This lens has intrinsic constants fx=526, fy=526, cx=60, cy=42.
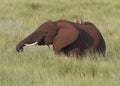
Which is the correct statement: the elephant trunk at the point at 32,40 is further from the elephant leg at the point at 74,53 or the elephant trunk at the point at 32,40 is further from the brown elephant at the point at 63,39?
the elephant leg at the point at 74,53

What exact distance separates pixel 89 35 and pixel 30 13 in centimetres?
904

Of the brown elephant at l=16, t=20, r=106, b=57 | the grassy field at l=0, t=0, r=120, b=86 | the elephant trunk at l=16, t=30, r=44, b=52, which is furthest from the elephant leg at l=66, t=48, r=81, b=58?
the elephant trunk at l=16, t=30, r=44, b=52

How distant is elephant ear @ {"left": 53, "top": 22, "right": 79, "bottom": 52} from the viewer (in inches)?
274

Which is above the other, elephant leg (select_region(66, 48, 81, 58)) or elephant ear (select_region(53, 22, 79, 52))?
elephant ear (select_region(53, 22, 79, 52))

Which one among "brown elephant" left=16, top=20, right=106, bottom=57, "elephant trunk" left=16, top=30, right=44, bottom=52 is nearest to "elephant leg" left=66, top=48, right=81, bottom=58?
"brown elephant" left=16, top=20, right=106, bottom=57

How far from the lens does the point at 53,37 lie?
710cm

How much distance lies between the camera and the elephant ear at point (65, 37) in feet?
22.9

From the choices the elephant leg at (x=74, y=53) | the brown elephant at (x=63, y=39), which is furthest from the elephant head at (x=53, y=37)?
the elephant leg at (x=74, y=53)

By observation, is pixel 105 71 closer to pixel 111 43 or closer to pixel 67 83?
pixel 67 83

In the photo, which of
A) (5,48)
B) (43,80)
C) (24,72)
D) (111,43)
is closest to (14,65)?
(24,72)

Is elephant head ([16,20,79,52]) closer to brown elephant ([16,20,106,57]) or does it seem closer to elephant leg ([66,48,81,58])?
brown elephant ([16,20,106,57])

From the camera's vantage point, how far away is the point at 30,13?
16.3m

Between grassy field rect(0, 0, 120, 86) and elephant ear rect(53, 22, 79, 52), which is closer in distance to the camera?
grassy field rect(0, 0, 120, 86)

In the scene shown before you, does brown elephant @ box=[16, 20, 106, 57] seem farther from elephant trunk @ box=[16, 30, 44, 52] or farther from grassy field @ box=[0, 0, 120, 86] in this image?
grassy field @ box=[0, 0, 120, 86]
